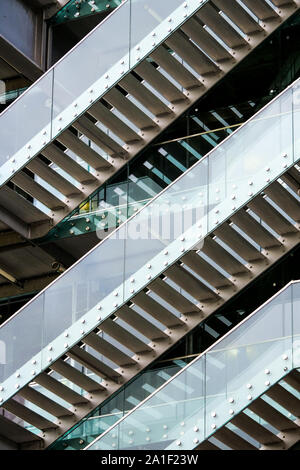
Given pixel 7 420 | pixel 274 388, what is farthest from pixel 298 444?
pixel 7 420

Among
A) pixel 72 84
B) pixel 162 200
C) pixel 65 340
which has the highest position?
pixel 72 84

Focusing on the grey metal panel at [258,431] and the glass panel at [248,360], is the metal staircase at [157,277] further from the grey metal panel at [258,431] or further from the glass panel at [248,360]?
the grey metal panel at [258,431]

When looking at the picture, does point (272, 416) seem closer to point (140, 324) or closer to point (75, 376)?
point (140, 324)

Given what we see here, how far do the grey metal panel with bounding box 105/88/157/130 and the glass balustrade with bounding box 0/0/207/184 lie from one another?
0.34m

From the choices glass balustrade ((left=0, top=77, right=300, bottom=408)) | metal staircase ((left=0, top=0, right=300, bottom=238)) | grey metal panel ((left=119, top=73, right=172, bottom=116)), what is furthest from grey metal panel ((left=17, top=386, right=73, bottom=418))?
grey metal panel ((left=119, top=73, right=172, bottom=116))

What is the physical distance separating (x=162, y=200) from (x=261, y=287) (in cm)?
339

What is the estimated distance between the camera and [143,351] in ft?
79.0

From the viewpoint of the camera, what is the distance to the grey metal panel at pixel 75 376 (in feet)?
78.5

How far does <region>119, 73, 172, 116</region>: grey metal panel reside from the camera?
81.0ft

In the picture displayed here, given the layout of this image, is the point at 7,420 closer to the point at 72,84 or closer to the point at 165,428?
the point at 165,428

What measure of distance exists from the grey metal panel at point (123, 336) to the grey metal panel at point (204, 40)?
4603 millimetres

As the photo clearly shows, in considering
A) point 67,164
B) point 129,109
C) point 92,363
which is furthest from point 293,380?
point 67,164

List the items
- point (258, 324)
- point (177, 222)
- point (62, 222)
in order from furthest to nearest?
1. point (62, 222)
2. point (177, 222)
3. point (258, 324)

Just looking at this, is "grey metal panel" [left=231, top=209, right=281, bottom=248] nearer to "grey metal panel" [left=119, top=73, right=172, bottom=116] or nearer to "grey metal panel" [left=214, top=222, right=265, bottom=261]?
"grey metal panel" [left=214, top=222, right=265, bottom=261]
